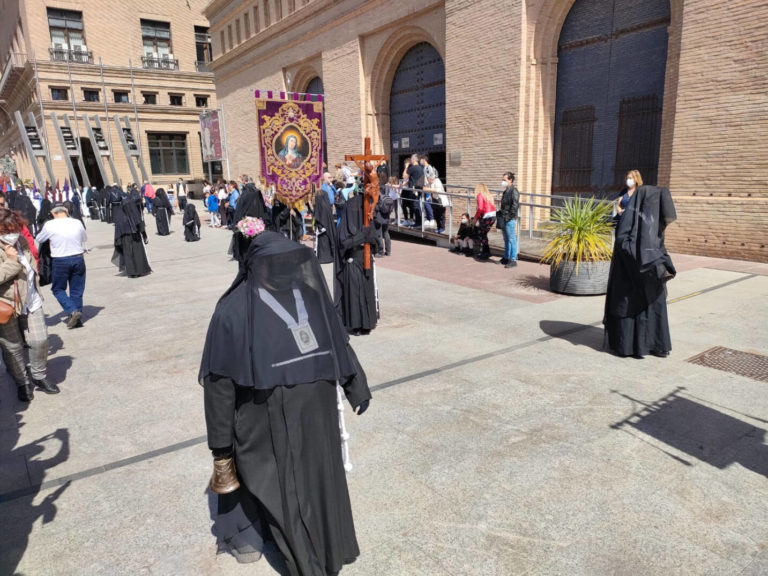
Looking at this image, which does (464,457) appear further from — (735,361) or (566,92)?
(566,92)

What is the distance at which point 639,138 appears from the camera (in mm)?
12891

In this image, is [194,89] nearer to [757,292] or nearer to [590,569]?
[757,292]

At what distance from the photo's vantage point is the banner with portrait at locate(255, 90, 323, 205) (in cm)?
999

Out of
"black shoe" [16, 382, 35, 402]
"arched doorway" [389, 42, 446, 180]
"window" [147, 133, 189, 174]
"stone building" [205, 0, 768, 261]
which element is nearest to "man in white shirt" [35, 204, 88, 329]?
"black shoe" [16, 382, 35, 402]

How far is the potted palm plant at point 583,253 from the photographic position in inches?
337

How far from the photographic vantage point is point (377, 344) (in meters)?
6.60

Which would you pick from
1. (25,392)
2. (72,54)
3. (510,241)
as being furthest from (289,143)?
(72,54)

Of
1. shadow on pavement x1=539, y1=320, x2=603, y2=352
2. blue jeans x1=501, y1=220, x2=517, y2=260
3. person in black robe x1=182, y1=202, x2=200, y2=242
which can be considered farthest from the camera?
person in black robe x1=182, y1=202, x2=200, y2=242

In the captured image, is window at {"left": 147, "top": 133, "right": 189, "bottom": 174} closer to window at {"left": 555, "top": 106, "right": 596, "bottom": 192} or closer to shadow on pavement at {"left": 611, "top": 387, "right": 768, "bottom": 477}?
window at {"left": 555, "top": 106, "right": 596, "bottom": 192}

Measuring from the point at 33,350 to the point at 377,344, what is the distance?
357 centimetres

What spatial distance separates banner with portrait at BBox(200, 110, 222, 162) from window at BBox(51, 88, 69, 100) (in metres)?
17.2

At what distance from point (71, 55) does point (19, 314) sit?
44.7 meters

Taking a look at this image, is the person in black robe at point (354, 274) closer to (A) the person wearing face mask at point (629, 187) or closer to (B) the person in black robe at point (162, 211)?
(A) the person wearing face mask at point (629, 187)

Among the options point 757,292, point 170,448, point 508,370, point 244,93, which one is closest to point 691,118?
point 757,292
